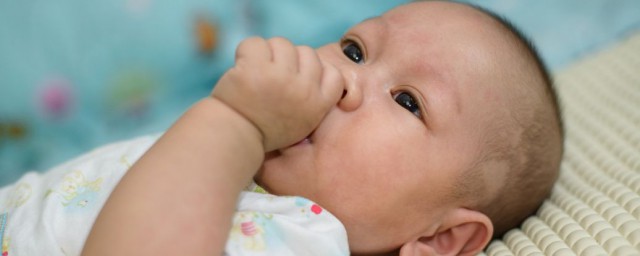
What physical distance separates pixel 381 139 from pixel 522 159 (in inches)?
9.6

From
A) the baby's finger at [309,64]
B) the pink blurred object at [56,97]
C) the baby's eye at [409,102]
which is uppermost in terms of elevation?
the baby's finger at [309,64]

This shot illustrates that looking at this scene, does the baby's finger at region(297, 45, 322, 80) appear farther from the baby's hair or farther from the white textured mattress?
the white textured mattress

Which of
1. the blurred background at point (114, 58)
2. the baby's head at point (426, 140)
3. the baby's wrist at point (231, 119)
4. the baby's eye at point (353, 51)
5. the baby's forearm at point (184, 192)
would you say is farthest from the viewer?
the blurred background at point (114, 58)

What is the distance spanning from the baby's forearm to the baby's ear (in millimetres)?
327

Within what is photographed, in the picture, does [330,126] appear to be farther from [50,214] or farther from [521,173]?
[50,214]

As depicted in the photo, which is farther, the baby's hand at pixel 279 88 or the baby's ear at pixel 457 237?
the baby's ear at pixel 457 237

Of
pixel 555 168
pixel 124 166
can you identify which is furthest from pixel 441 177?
pixel 124 166

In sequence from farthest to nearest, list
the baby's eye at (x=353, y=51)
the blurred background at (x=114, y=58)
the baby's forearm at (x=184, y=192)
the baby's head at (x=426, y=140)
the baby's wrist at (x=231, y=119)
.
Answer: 1. the blurred background at (x=114, y=58)
2. the baby's eye at (x=353, y=51)
3. the baby's head at (x=426, y=140)
4. the baby's wrist at (x=231, y=119)
5. the baby's forearm at (x=184, y=192)

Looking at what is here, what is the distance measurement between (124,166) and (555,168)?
72 centimetres

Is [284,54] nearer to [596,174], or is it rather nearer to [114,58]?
[596,174]

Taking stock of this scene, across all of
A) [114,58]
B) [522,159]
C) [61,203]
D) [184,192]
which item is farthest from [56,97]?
[522,159]

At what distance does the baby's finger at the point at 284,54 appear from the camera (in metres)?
0.87

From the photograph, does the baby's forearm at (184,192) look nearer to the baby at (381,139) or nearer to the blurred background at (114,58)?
the baby at (381,139)

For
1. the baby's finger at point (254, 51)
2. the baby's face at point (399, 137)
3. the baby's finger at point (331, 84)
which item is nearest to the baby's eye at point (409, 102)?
the baby's face at point (399, 137)
